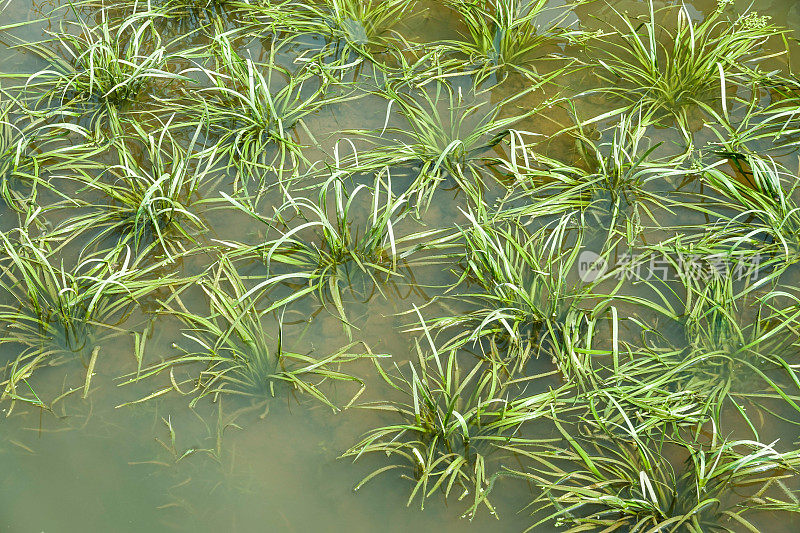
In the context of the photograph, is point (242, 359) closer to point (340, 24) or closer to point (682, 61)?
point (340, 24)

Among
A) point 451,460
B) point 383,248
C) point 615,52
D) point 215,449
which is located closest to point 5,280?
point 215,449

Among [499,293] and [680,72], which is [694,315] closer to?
[499,293]

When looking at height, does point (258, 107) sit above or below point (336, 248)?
above

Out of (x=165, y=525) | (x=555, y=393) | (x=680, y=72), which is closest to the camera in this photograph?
(x=165, y=525)

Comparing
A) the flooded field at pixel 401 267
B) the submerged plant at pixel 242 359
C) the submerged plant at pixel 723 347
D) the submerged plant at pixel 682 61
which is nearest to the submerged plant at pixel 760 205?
the flooded field at pixel 401 267

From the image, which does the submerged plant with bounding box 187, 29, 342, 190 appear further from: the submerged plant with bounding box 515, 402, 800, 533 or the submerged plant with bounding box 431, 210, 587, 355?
the submerged plant with bounding box 515, 402, 800, 533

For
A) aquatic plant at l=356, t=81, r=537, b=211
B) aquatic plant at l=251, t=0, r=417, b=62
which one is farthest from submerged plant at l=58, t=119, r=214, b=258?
aquatic plant at l=251, t=0, r=417, b=62

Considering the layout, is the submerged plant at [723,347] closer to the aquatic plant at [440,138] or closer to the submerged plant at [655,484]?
the submerged plant at [655,484]

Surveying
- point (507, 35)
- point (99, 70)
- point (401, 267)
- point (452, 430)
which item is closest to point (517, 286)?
point (401, 267)
